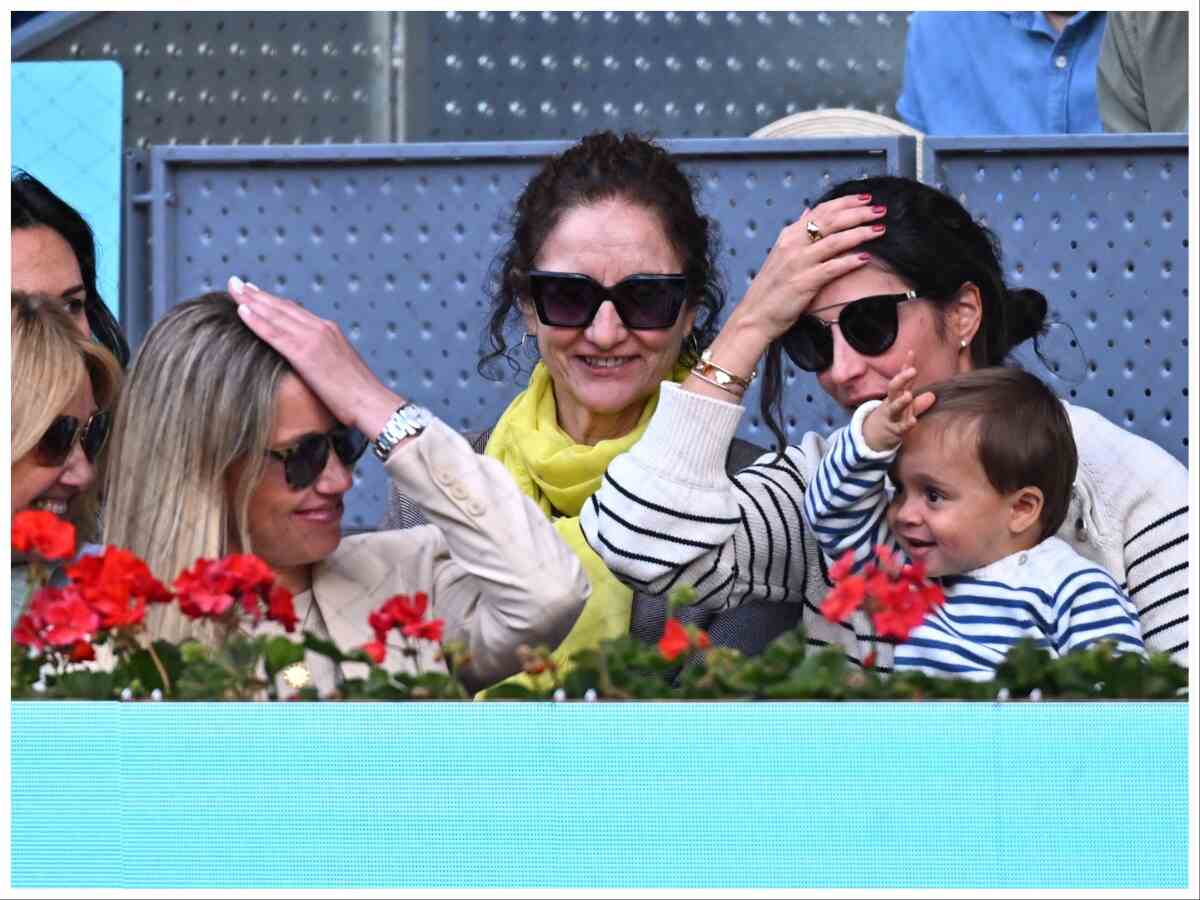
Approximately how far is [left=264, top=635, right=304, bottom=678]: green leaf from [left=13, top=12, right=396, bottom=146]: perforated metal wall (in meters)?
3.09

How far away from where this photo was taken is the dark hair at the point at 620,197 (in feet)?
10.5

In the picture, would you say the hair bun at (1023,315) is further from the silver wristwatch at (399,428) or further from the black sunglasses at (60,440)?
the black sunglasses at (60,440)

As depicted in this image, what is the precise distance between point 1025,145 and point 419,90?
77.4 inches

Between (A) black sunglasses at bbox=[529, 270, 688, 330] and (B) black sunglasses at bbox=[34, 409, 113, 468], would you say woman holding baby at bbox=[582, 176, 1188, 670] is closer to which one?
(A) black sunglasses at bbox=[529, 270, 688, 330]

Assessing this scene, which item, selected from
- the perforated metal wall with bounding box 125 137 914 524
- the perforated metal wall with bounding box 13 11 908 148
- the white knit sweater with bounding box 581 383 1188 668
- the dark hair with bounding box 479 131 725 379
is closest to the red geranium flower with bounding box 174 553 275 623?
the white knit sweater with bounding box 581 383 1188 668

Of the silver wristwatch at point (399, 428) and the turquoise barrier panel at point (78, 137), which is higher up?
the turquoise barrier panel at point (78, 137)

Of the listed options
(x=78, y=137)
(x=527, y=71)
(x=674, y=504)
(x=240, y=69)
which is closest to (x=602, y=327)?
(x=674, y=504)

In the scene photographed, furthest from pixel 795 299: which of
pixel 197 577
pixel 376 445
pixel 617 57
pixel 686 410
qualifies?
pixel 617 57

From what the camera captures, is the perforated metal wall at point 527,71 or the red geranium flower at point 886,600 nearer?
the red geranium flower at point 886,600

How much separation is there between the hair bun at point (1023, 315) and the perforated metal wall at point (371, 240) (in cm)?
116

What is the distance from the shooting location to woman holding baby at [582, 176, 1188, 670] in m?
2.72

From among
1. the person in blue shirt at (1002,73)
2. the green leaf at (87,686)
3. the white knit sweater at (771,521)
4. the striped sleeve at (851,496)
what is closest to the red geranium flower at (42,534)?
the green leaf at (87,686)

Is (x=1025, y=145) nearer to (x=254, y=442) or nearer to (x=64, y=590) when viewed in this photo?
(x=254, y=442)

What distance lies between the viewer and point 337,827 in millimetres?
1972
